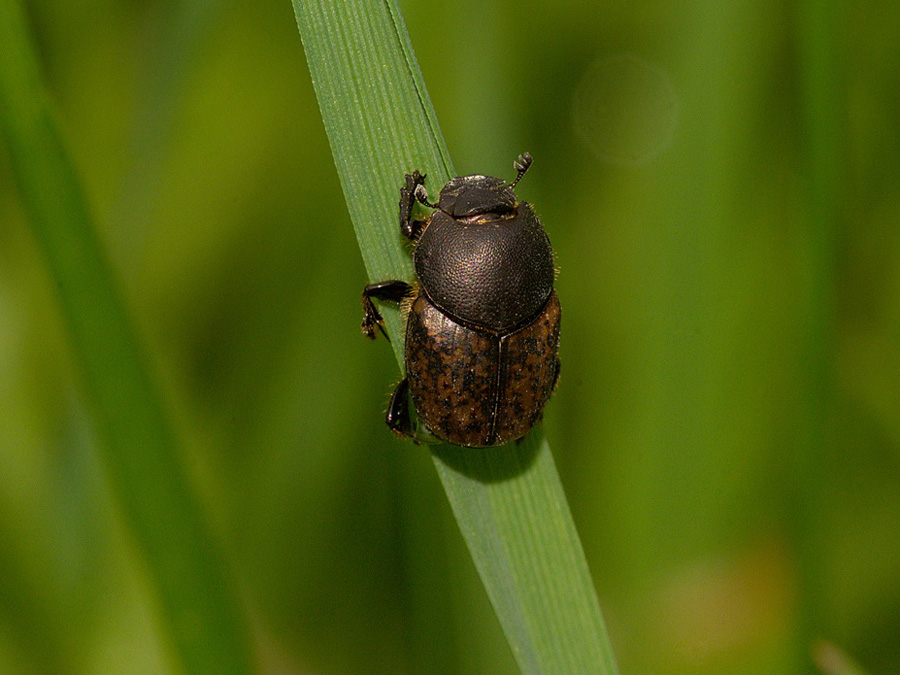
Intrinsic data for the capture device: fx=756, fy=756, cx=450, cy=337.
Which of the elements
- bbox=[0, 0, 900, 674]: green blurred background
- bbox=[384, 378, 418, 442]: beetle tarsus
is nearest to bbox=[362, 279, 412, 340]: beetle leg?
bbox=[384, 378, 418, 442]: beetle tarsus

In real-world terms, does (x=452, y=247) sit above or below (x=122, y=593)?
above

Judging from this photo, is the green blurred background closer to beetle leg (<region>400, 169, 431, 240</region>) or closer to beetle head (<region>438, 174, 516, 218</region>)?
beetle head (<region>438, 174, 516, 218</region>)

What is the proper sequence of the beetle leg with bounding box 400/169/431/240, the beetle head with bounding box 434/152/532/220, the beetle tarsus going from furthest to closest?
the beetle tarsus, the beetle head with bounding box 434/152/532/220, the beetle leg with bounding box 400/169/431/240

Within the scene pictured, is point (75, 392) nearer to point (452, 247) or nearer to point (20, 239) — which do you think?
point (20, 239)

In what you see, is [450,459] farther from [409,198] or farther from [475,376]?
[409,198]

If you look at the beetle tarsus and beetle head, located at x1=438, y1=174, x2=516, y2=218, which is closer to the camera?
beetle head, located at x1=438, y1=174, x2=516, y2=218

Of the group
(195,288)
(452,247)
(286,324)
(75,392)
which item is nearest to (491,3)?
(452,247)
